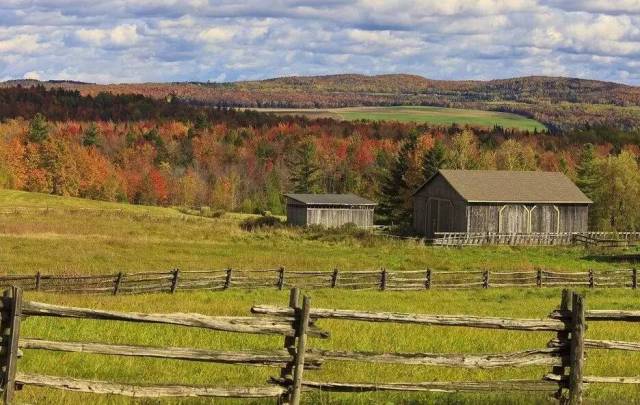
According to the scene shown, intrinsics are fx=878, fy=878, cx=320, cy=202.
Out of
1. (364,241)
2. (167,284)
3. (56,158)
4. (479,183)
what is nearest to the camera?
(167,284)

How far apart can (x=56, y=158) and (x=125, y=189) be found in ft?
41.1

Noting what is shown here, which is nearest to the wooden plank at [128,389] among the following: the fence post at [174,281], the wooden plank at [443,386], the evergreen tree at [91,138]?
the wooden plank at [443,386]

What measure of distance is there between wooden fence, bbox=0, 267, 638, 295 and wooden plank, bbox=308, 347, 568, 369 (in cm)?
2133

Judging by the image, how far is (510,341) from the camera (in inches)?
697

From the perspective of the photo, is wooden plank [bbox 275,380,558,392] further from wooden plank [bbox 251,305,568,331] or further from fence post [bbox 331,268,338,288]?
fence post [bbox 331,268,338,288]

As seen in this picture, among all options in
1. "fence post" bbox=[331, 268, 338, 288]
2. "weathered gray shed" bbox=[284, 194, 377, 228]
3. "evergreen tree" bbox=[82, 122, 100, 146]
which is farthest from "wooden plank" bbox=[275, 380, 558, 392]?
"evergreen tree" bbox=[82, 122, 100, 146]

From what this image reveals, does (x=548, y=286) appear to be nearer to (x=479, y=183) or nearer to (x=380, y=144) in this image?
(x=479, y=183)

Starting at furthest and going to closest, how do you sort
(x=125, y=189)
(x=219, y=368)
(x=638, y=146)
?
1. (x=638, y=146)
2. (x=125, y=189)
3. (x=219, y=368)

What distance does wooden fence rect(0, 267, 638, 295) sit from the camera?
31.4m

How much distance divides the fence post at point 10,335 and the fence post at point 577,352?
21.9ft

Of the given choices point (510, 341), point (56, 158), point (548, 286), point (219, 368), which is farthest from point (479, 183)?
point (56, 158)

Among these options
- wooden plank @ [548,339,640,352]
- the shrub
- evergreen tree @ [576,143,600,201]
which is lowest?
the shrub

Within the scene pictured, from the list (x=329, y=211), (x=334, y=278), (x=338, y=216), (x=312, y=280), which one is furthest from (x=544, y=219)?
(x=312, y=280)

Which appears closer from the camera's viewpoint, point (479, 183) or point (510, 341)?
point (510, 341)
